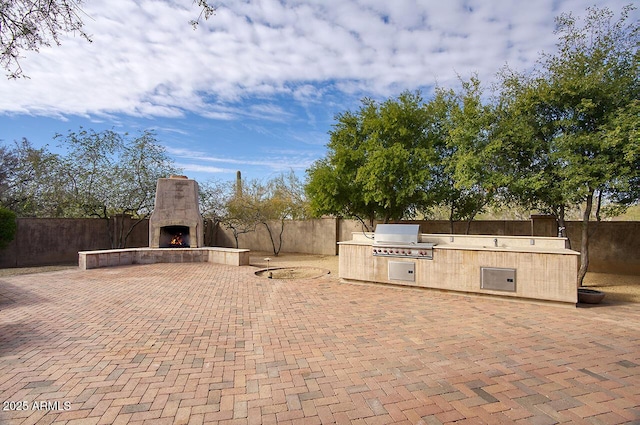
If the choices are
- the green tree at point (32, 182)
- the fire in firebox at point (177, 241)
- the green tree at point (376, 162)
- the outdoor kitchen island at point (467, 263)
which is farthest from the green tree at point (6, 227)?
the outdoor kitchen island at point (467, 263)

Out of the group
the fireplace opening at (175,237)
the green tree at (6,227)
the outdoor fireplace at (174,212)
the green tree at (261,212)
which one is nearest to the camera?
the green tree at (6,227)

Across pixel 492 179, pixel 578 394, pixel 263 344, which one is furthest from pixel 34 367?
pixel 492 179

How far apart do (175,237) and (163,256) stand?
151 cm

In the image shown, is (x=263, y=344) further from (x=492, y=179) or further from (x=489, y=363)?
(x=492, y=179)

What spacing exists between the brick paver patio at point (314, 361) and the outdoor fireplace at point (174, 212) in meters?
5.41

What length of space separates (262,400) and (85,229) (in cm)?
1437

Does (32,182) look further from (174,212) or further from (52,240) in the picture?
(174,212)

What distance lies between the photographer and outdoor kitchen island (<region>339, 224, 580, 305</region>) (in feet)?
17.5

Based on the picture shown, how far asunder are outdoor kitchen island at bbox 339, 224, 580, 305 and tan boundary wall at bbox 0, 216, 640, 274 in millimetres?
4082

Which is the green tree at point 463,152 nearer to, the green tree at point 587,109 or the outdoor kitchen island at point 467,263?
the green tree at point 587,109

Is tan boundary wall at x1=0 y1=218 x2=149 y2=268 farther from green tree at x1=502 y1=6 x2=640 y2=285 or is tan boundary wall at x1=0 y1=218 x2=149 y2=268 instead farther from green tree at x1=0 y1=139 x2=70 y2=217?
green tree at x1=502 y1=6 x2=640 y2=285

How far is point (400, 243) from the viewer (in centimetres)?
673

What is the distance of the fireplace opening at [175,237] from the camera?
11664 millimetres

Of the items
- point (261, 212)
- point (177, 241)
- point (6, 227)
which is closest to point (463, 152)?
point (261, 212)
